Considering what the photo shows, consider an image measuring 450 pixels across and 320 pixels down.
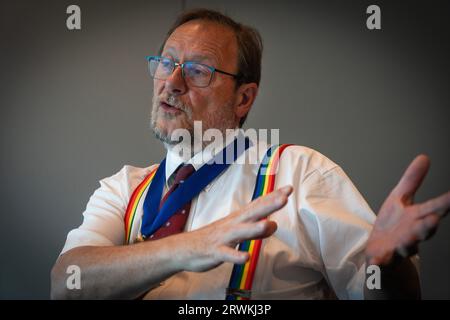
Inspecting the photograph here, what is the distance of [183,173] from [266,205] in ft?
1.51

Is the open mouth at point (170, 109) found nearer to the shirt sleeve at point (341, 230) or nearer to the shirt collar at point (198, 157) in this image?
the shirt collar at point (198, 157)

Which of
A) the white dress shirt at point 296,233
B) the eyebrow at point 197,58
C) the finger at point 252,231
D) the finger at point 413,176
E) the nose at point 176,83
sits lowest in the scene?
the white dress shirt at point 296,233

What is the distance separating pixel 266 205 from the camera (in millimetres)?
686

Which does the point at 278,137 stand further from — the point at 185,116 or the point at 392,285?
the point at 392,285

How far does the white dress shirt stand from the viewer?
0.92 metres

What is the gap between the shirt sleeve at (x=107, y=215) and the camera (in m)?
1.02

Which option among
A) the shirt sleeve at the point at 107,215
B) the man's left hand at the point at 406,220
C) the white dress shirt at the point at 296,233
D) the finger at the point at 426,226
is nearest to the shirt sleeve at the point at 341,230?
the white dress shirt at the point at 296,233

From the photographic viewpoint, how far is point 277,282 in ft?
3.11

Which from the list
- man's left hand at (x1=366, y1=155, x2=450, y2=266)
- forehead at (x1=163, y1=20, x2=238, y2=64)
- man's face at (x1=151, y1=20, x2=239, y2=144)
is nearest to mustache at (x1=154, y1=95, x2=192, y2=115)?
man's face at (x1=151, y1=20, x2=239, y2=144)

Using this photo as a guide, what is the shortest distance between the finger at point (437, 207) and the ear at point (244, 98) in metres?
0.69

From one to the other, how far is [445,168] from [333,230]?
0.40m

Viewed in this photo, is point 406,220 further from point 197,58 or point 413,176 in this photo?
point 197,58

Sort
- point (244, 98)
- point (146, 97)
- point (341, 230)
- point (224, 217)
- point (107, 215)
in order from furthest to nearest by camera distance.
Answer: point (146, 97) → point (244, 98) → point (107, 215) → point (341, 230) → point (224, 217)

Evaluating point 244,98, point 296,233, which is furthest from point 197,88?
point 296,233
